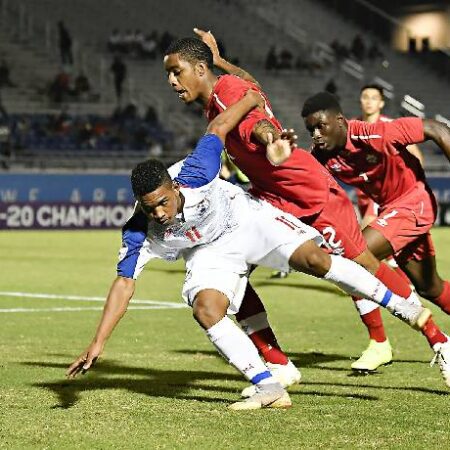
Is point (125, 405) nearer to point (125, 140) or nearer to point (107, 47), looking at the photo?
point (125, 140)

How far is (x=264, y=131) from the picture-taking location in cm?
760

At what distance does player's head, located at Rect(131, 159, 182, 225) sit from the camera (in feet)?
22.9

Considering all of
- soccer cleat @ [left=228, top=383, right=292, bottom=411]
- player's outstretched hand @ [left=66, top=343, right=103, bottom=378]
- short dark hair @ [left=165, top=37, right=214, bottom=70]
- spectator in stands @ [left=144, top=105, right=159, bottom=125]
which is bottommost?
spectator in stands @ [left=144, top=105, right=159, bottom=125]

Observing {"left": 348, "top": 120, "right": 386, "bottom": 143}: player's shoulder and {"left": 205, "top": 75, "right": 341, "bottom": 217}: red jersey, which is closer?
{"left": 205, "top": 75, "right": 341, "bottom": 217}: red jersey

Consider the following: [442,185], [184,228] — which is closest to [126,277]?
[184,228]

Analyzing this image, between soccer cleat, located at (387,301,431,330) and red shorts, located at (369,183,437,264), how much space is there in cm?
212

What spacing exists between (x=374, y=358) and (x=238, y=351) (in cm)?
225

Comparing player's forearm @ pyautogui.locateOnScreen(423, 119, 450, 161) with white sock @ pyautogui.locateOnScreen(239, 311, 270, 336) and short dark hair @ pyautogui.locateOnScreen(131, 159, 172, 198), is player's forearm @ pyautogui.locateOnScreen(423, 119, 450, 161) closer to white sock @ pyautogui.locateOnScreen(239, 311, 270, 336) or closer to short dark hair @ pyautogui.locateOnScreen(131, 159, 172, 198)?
white sock @ pyautogui.locateOnScreen(239, 311, 270, 336)

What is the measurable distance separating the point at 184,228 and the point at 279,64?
3647 cm

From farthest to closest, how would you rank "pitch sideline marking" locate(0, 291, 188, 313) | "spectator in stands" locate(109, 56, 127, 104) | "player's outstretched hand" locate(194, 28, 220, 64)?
"spectator in stands" locate(109, 56, 127, 104)
"pitch sideline marking" locate(0, 291, 188, 313)
"player's outstretched hand" locate(194, 28, 220, 64)

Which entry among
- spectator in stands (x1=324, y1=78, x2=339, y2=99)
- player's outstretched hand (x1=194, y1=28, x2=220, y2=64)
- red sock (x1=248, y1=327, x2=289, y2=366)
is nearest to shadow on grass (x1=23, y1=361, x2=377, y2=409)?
red sock (x1=248, y1=327, x2=289, y2=366)

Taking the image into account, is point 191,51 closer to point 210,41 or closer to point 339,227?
point 210,41

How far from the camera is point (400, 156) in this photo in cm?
970

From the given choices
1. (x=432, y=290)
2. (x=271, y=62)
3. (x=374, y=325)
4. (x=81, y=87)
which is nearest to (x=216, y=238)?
(x=374, y=325)
